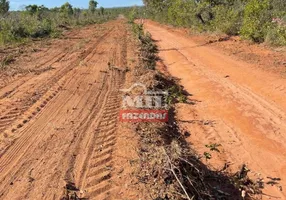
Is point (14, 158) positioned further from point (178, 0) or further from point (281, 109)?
point (178, 0)

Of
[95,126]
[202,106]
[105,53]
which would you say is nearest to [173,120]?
[202,106]

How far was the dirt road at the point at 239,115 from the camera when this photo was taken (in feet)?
19.2

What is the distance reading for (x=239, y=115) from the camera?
26.2 ft

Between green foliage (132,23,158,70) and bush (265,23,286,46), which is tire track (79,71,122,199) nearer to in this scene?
green foliage (132,23,158,70)

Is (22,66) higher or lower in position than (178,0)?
lower

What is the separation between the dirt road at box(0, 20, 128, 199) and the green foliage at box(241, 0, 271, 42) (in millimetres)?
8829

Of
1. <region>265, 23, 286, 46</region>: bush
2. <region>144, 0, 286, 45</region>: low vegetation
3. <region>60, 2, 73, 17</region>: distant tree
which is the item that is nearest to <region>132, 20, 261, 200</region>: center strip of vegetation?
<region>265, 23, 286, 46</region>: bush

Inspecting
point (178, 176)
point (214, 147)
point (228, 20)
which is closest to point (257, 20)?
point (228, 20)

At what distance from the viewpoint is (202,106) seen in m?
8.75

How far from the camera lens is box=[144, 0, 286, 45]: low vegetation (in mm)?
15773

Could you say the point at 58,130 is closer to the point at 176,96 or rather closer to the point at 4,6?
the point at 176,96

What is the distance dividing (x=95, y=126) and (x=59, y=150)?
115 centimetres

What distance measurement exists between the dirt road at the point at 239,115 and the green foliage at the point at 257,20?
12.5 ft

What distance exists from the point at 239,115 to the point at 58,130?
14.8 feet
